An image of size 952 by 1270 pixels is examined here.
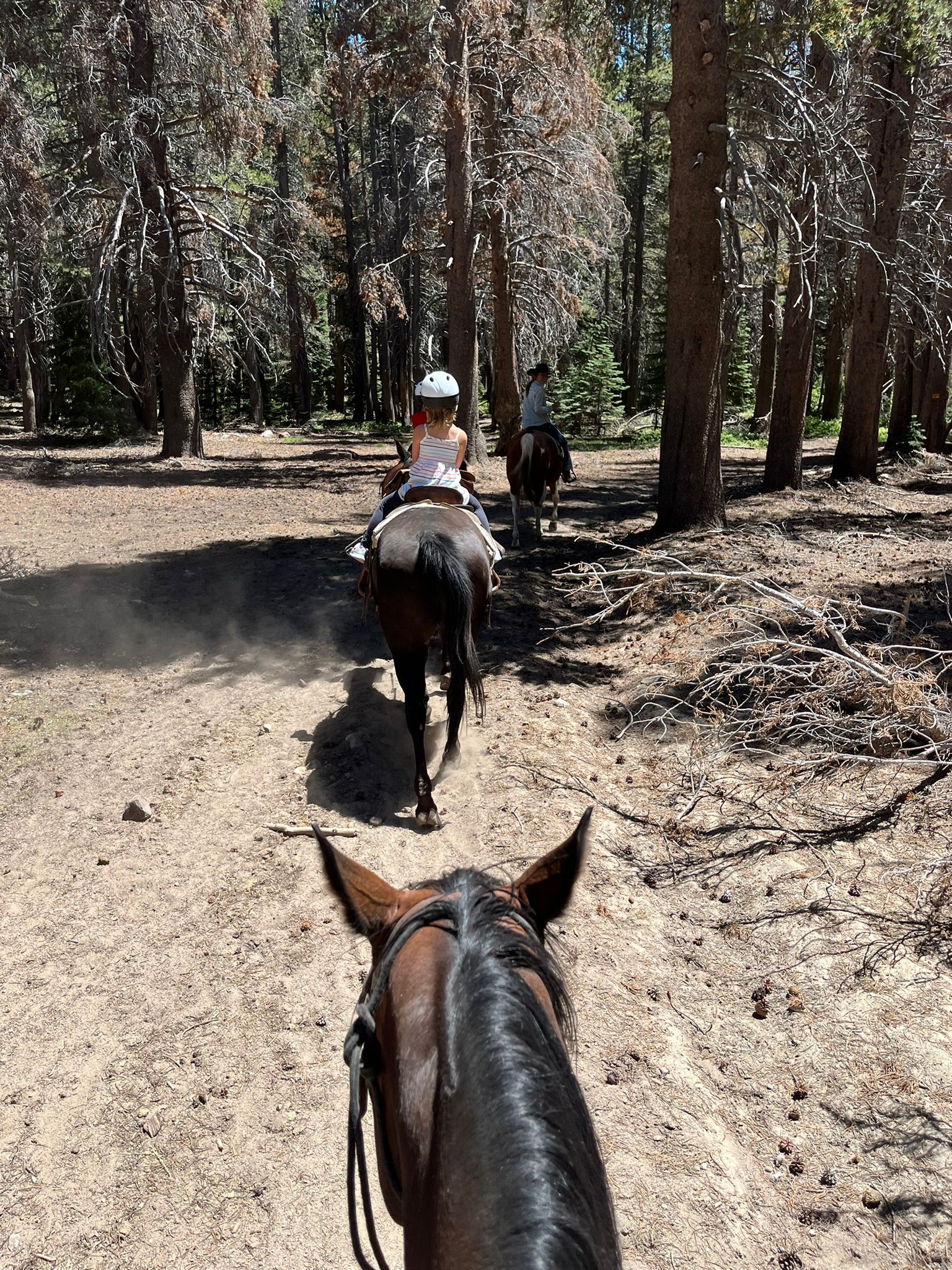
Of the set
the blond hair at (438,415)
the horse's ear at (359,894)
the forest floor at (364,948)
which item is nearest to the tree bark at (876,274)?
the forest floor at (364,948)

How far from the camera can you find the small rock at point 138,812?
584 centimetres

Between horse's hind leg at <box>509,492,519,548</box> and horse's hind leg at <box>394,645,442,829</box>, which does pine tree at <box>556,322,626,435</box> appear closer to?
horse's hind leg at <box>509,492,519,548</box>

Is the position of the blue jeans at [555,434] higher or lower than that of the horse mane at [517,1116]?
higher

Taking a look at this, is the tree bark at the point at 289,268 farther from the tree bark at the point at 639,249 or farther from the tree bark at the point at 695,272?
the tree bark at the point at 639,249

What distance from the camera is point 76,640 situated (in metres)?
9.35

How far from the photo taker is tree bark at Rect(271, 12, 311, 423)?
21.5 meters

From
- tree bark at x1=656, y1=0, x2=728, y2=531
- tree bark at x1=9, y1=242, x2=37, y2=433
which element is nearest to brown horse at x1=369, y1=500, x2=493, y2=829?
tree bark at x1=656, y1=0, x2=728, y2=531

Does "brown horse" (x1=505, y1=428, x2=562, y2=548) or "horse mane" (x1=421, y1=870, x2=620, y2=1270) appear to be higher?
"brown horse" (x1=505, y1=428, x2=562, y2=548)

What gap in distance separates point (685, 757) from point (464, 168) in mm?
15809

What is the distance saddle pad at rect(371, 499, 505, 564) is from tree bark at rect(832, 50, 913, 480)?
37.9 feet

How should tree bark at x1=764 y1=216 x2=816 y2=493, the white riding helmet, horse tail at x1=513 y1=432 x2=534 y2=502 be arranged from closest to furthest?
the white riding helmet
horse tail at x1=513 y1=432 x2=534 y2=502
tree bark at x1=764 y1=216 x2=816 y2=493

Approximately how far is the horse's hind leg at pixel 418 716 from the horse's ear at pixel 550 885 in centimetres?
360

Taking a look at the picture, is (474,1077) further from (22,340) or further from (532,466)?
(22,340)

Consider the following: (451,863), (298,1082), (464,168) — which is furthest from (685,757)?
(464,168)
